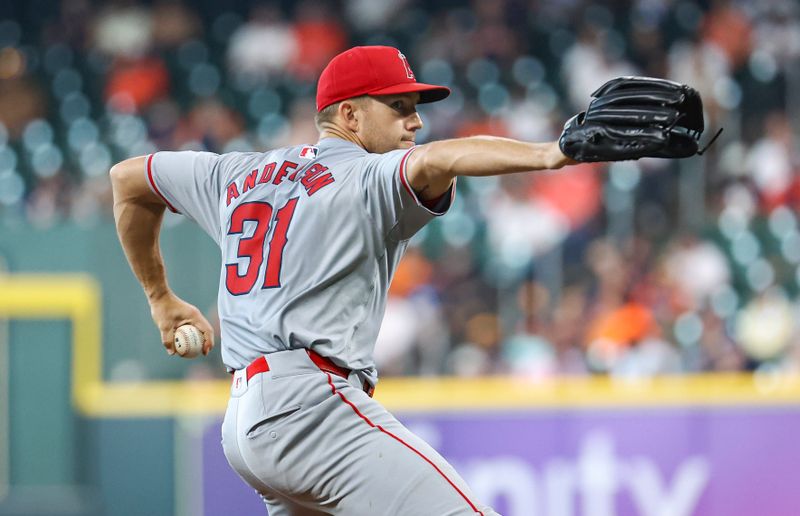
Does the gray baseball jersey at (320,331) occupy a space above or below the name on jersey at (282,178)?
below

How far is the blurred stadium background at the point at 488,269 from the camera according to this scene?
25.0 feet

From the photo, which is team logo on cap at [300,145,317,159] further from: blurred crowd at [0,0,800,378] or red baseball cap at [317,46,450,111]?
blurred crowd at [0,0,800,378]

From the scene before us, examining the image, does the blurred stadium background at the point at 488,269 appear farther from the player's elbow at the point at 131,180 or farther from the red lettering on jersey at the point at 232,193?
the red lettering on jersey at the point at 232,193

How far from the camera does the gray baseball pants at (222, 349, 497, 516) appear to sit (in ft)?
10.2

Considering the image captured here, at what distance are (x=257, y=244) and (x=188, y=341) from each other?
0.52 meters

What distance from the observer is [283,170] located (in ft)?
11.4

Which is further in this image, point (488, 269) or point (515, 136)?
point (515, 136)

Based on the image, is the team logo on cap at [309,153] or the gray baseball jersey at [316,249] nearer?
the gray baseball jersey at [316,249]

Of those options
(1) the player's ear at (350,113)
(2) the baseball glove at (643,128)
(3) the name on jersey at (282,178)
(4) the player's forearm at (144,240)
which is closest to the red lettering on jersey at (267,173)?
(3) the name on jersey at (282,178)

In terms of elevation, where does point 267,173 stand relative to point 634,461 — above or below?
above

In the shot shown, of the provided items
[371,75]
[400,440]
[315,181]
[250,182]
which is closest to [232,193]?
[250,182]

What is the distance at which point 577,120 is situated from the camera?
9.43 feet

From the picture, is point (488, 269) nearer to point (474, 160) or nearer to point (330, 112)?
point (330, 112)

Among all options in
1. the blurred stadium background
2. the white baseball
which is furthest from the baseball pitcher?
the blurred stadium background
